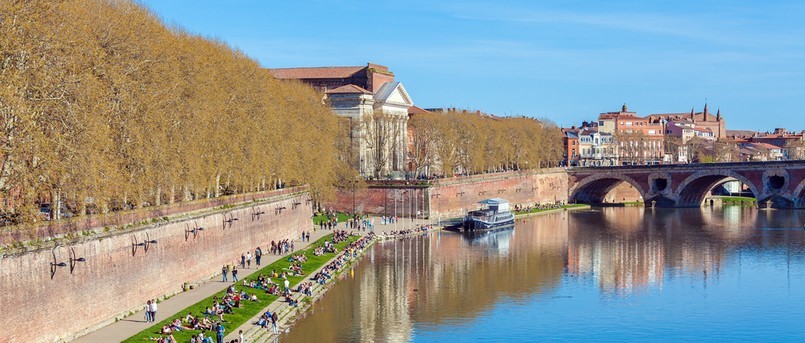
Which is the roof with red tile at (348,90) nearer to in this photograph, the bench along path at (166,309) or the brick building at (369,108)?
the brick building at (369,108)

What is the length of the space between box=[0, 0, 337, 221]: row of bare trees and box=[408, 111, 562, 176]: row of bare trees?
4540cm

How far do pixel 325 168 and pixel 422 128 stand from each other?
1313 inches

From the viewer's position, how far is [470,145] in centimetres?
12444

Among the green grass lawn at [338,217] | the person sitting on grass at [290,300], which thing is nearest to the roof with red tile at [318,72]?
the green grass lawn at [338,217]

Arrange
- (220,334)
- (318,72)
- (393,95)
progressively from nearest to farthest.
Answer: (220,334) → (393,95) → (318,72)

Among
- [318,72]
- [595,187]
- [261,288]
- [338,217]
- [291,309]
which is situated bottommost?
[291,309]

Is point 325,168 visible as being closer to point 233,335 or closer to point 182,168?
point 182,168

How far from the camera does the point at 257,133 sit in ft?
226

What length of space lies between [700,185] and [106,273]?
107m

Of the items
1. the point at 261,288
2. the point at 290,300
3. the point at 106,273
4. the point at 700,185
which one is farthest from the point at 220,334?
the point at 700,185

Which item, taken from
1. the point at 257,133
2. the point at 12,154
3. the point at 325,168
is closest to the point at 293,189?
the point at 325,168

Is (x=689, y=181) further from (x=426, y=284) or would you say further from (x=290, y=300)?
(x=290, y=300)

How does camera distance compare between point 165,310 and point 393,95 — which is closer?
point 165,310

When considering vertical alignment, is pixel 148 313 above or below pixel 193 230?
below
